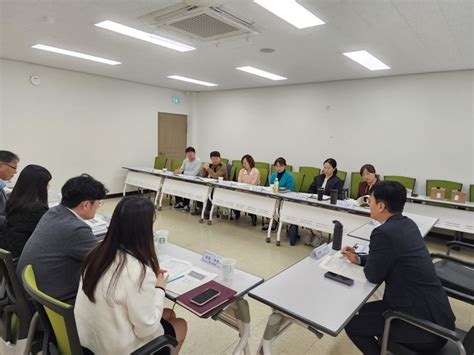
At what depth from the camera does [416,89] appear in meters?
5.00

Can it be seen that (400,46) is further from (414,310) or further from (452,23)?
(414,310)

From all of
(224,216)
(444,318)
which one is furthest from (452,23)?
(224,216)

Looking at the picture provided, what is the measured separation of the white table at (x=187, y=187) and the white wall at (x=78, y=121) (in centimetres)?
182

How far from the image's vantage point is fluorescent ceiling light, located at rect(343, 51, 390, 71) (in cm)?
402

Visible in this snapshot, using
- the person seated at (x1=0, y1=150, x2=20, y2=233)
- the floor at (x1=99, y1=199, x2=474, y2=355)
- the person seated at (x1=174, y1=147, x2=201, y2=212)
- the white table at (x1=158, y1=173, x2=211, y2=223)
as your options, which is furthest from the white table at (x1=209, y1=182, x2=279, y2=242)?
the person seated at (x1=0, y1=150, x2=20, y2=233)

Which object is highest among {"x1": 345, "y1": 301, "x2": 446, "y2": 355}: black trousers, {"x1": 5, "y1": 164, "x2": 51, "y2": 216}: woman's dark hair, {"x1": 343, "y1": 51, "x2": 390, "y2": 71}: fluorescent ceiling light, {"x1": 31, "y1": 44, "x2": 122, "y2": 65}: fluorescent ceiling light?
{"x1": 343, "y1": 51, "x2": 390, "y2": 71}: fluorescent ceiling light

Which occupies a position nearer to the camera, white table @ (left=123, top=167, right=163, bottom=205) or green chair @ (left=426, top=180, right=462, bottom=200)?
green chair @ (left=426, top=180, right=462, bottom=200)

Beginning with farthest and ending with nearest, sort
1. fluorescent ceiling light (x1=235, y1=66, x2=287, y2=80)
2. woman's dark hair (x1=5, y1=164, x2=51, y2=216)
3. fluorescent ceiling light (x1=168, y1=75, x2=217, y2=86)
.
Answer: fluorescent ceiling light (x1=168, y1=75, x2=217, y2=86), fluorescent ceiling light (x1=235, y1=66, x2=287, y2=80), woman's dark hair (x1=5, y1=164, x2=51, y2=216)

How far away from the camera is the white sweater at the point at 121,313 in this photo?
3.67 feet

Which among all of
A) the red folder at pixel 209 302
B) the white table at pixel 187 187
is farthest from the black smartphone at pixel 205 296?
the white table at pixel 187 187

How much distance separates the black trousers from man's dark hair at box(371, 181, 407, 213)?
57 centimetres

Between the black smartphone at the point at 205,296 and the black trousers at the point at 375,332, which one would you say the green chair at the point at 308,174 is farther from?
the black smartphone at the point at 205,296

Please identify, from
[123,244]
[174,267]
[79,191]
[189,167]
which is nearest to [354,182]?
[189,167]

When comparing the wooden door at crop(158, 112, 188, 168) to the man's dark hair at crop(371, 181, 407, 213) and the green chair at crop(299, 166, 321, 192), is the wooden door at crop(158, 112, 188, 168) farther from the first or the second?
the man's dark hair at crop(371, 181, 407, 213)
